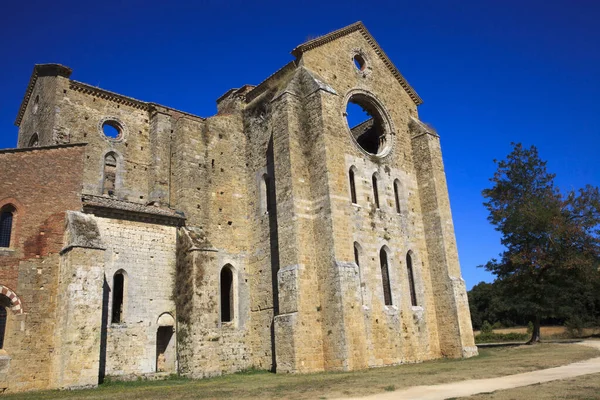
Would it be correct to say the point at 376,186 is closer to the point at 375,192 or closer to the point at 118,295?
the point at 375,192

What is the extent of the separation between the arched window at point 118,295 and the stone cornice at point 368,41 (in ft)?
39.3

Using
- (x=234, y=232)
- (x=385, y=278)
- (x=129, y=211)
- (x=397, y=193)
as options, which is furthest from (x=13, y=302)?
(x=397, y=193)

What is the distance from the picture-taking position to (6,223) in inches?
598

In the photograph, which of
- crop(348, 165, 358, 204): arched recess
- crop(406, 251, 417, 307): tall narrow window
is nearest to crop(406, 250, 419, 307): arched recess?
crop(406, 251, 417, 307): tall narrow window

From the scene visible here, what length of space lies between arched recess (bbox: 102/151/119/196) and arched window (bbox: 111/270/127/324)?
4.84 metres

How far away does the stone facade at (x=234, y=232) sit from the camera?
15.1 m

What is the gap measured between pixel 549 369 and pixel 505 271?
15.1m

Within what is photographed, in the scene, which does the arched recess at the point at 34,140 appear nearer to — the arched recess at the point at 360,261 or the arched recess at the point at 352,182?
the arched recess at the point at 352,182

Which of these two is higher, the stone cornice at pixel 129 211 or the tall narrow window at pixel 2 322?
the stone cornice at pixel 129 211

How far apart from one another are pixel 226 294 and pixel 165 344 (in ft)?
11.2

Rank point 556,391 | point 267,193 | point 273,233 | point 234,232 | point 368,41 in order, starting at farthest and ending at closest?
point 368,41 → point 267,193 → point 234,232 → point 273,233 → point 556,391

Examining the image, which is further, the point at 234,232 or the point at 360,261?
the point at 234,232

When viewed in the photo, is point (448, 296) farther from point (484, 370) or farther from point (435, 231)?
point (484, 370)

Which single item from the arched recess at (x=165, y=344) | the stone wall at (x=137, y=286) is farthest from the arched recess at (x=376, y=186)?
the arched recess at (x=165, y=344)
